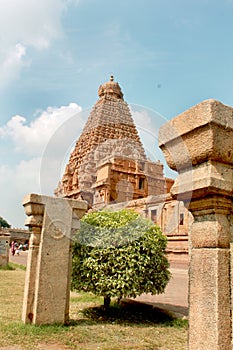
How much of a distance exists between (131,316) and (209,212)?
4611mm

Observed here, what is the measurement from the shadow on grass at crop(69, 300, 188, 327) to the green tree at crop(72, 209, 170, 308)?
29 centimetres

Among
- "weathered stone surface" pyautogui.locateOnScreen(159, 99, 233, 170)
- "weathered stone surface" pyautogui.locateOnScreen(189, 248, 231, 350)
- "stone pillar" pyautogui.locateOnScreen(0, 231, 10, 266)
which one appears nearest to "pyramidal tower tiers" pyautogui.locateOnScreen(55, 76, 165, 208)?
"stone pillar" pyautogui.locateOnScreen(0, 231, 10, 266)

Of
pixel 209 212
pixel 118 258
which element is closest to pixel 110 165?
pixel 118 258

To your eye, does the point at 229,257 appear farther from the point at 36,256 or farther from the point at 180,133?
the point at 36,256

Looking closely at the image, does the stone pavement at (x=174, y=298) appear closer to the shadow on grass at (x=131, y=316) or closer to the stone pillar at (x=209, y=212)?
the shadow on grass at (x=131, y=316)

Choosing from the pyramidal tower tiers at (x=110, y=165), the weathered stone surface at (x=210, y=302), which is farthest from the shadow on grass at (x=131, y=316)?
the pyramidal tower tiers at (x=110, y=165)

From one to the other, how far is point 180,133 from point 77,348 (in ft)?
10.5

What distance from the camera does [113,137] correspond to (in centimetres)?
3916

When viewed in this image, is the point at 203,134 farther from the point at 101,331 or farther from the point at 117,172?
the point at 117,172

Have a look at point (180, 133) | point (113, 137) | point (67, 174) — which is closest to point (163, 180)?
point (113, 137)

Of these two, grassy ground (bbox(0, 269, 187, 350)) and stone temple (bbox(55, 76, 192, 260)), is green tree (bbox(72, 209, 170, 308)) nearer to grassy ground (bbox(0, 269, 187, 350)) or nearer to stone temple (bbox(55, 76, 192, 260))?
grassy ground (bbox(0, 269, 187, 350))

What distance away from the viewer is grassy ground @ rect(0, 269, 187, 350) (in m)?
Result: 4.37

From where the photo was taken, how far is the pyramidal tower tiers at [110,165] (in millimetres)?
30925

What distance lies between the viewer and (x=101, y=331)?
200 inches
